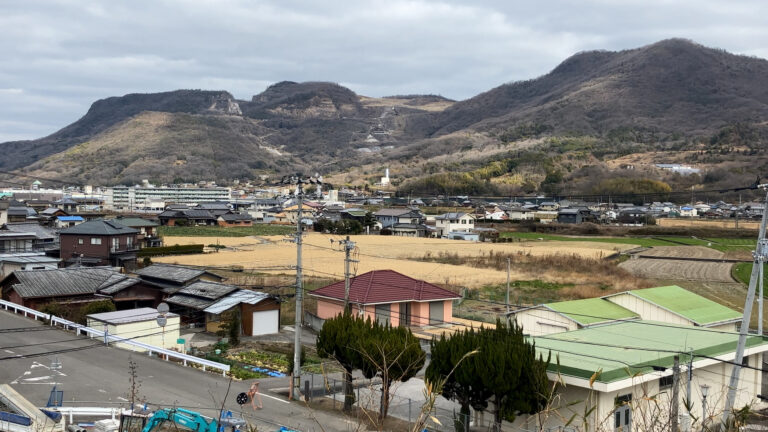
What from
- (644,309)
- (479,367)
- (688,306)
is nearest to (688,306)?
(688,306)

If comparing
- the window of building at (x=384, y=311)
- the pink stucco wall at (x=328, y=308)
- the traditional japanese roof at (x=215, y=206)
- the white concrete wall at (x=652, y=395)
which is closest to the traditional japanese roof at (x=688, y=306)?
the white concrete wall at (x=652, y=395)

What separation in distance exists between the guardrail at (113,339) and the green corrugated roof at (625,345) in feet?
27.0

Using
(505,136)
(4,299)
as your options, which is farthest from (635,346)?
(505,136)

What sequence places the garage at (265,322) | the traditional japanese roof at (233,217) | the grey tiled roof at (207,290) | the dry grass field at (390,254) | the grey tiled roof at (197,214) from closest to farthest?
the garage at (265,322)
the grey tiled roof at (207,290)
the dry grass field at (390,254)
the grey tiled roof at (197,214)
the traditional japanese roof at (233,217)

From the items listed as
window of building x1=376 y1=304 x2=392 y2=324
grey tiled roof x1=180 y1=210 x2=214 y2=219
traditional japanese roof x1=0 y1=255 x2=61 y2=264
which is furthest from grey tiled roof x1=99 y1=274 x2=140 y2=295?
grey tiled roof x1=180 y1=210 x2=214 y2=219

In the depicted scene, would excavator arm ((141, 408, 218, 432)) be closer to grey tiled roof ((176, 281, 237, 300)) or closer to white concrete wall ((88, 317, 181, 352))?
white concrete wall ((88, 317, 181, 352))

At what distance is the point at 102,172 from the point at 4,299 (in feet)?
490

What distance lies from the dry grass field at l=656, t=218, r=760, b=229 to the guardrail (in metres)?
60.5

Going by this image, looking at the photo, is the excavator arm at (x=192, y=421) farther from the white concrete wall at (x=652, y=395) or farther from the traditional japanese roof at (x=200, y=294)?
the traditional japanese roof at (x=200, y=294)

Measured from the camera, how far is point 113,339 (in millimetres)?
19156

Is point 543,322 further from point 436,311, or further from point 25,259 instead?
point 25,259

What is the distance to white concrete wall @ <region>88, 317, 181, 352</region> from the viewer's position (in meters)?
19.3

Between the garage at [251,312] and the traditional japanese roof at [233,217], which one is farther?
the traditional japanese roof at [233,217]

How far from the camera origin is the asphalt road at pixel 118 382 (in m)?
13.6
